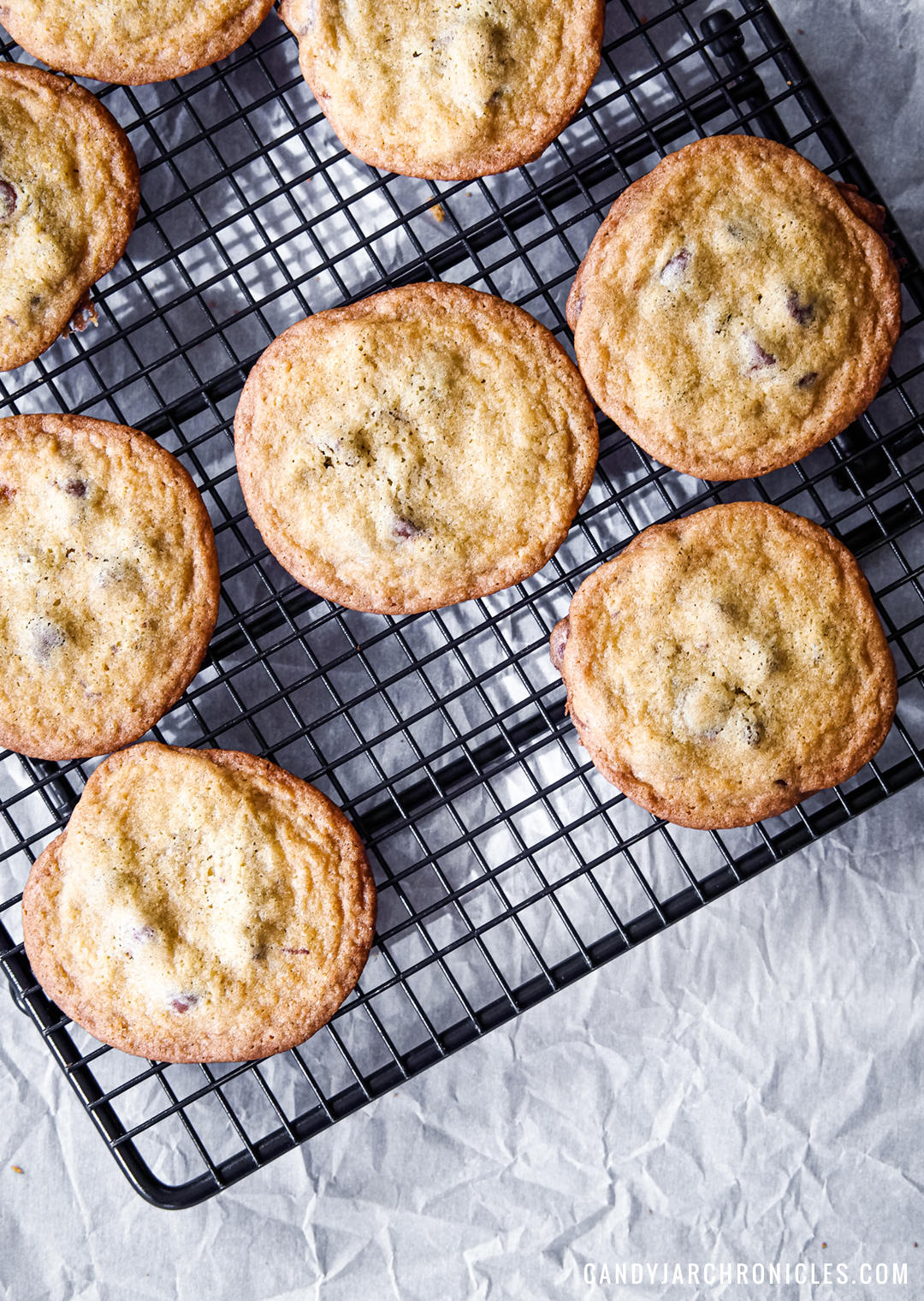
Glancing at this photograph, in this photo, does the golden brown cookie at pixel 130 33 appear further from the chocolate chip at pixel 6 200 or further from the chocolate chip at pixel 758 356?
the chocolate chip at pixel 758 356

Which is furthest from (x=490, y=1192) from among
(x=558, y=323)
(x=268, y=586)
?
(x=558, y=323)

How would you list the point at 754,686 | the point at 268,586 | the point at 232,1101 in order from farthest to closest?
the point at 232,1101
the point at 268,586
the point at 754,686

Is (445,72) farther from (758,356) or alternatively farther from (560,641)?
(560,641)

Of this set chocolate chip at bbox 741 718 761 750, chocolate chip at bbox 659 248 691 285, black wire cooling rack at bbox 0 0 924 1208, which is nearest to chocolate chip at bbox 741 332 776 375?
chocolate chip at bbox 659 248 691 285

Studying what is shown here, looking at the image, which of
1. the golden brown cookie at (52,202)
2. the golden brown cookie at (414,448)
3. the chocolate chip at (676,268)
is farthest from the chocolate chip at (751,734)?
the golden brown cookie at (52,202)

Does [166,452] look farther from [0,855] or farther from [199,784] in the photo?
[0,855]

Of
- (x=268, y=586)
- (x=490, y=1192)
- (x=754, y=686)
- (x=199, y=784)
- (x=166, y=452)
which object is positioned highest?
(x=166, y=452)

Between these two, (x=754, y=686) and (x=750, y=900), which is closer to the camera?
(x=754, y=686)

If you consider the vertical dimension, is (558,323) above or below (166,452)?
below

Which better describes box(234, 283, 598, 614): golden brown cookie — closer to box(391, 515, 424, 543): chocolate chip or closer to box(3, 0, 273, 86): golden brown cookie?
box(391, 515, 424, 543): chocolate chip
